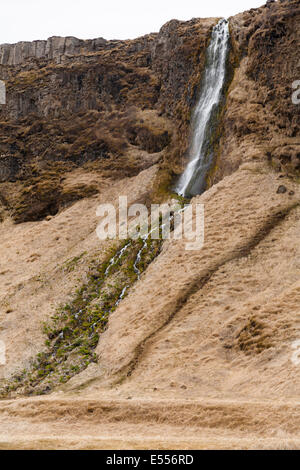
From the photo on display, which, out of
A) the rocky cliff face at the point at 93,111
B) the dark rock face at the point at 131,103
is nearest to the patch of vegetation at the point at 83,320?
the dark rock face at the point at 131,103

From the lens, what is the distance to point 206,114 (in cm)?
3956

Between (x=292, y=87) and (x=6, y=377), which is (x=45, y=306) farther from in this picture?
(x=292, y=87)

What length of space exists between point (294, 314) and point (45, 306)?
14160mm

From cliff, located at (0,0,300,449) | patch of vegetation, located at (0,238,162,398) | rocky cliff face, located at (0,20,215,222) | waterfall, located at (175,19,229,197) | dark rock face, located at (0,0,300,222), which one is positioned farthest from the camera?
rocky cliff face, located at (0,20,215,222)

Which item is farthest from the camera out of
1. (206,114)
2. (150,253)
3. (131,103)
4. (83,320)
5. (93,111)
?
(93,111)

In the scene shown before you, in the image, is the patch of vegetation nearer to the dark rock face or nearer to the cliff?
the cliff

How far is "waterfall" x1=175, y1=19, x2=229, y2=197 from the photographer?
1457 inches

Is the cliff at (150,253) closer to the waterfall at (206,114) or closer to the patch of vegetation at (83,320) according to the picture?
the patch of vegetation at (83,320)

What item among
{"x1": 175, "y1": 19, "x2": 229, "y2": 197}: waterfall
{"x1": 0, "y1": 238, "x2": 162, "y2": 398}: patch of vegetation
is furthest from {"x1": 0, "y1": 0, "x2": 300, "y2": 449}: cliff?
{"x1": 175, "y1": 19, "x2": 229, "y2": 197}: waterfall

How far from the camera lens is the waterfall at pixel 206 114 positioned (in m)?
37.0

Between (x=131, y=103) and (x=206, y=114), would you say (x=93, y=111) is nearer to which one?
(x=131, y=103)

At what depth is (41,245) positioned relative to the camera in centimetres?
3672

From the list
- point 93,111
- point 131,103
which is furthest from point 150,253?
point 93,111
